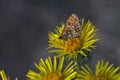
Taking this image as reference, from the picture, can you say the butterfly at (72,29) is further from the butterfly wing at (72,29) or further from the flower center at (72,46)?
the flower center at (72,46)

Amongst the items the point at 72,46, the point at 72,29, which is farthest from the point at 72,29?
the point at 72,46

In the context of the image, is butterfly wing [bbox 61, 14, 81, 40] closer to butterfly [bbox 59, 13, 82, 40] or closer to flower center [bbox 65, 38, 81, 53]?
butterfly [bbox 59, 13, 82, 40]

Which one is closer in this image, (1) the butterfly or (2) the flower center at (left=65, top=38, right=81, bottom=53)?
(1) the butterfly

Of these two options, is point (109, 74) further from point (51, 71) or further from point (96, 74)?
point (51, 71)

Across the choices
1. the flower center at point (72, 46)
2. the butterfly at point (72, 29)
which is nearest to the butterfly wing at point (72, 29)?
the butterfly at point (72, 29)

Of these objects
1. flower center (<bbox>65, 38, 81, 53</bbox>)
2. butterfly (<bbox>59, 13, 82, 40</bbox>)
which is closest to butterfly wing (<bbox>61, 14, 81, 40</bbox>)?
butterfly (<bbox>59, 13, 82, 40</bbox>)

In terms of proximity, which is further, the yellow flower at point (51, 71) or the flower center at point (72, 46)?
the flower center at point (72, 46)

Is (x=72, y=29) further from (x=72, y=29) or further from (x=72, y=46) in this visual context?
(x=72, y=46)

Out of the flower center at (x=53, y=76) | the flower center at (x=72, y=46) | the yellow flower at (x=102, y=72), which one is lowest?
the yellow flower at (x=102, y=72)

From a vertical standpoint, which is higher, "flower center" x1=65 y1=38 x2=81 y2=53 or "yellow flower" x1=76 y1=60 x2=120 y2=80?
"flower center" x1=65 y1=38 x2=81 y2=53
